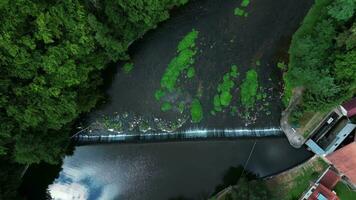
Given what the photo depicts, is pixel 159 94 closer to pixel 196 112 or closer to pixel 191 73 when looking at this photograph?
pixel 191 73

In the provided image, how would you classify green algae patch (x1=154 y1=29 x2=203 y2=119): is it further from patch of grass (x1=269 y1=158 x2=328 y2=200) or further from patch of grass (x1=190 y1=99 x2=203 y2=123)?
patch of grass (x1=269 y1=158 x2=328 y2=200)

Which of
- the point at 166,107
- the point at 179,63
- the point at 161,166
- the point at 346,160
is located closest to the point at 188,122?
the point at 166,107

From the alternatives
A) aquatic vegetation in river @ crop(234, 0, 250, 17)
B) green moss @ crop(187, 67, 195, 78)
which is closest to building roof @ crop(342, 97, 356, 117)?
aquatic vegetation in river @ crop(234, 0, 250, 17)

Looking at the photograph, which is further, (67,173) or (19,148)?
(67,173)

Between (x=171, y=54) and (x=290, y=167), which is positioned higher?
(x=171, y=54)

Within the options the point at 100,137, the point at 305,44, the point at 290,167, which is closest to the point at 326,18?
the point at 305,44

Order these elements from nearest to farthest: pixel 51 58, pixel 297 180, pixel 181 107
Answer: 1. pixel 51 58
2. pixel 297 180
3. pixel 181 107

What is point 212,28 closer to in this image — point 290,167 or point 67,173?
point 290,167
